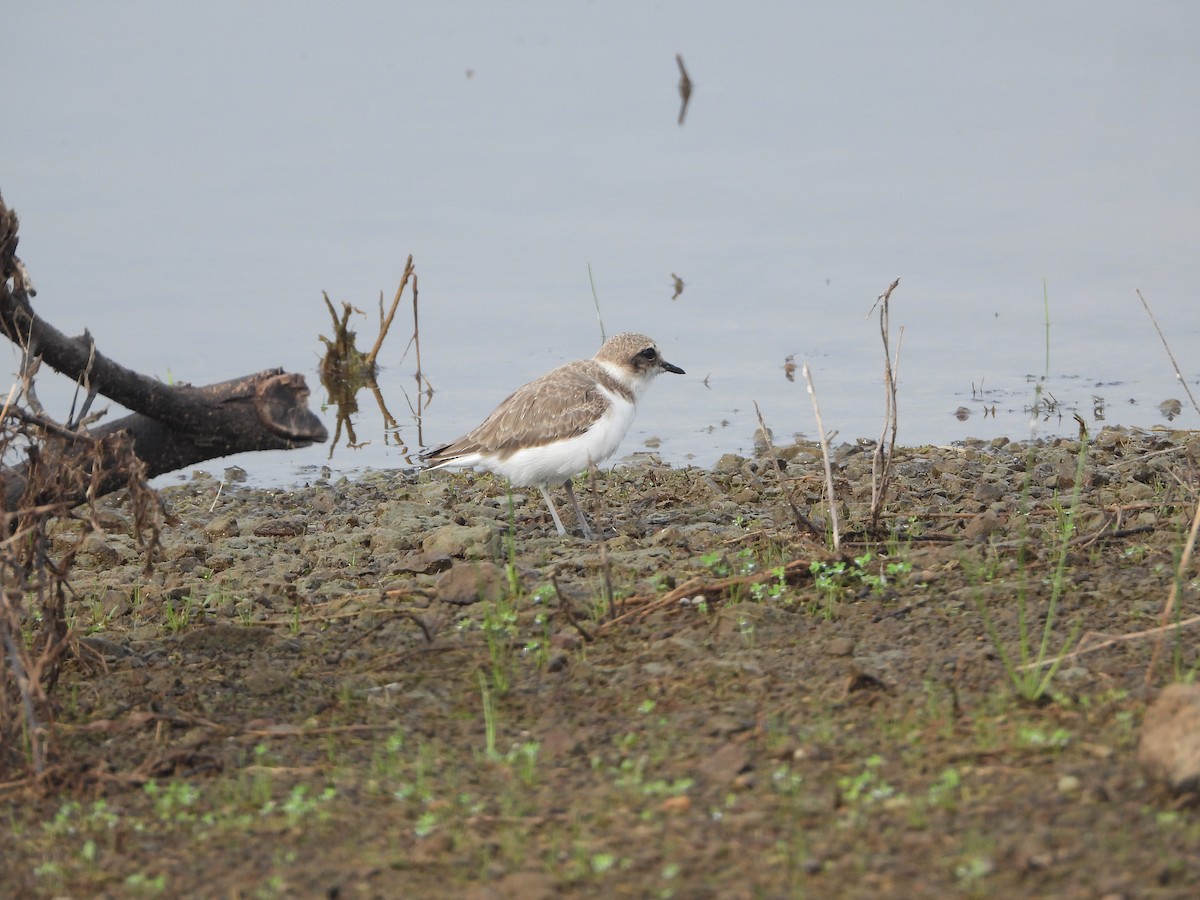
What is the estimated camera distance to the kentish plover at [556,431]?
30.0 ft

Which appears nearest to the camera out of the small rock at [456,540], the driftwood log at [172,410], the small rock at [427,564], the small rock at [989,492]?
the driftwood log at [172,410]

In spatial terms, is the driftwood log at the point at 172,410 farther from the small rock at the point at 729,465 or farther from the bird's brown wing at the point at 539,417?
the small rock at the point at 729,465

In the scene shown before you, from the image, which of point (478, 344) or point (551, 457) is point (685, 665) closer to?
point (551, 457)

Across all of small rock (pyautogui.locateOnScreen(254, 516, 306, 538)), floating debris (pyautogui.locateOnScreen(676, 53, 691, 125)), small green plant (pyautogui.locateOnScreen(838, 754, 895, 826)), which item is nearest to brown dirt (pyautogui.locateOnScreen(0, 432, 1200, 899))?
small green plant (pyautogui.locateOnScreen(838, 754, 895, 826))

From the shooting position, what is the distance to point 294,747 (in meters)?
5.25

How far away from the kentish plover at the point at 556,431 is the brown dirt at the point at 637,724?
3.54ft

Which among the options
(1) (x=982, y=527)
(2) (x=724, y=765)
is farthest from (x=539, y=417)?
(2) (x=724, y=765)

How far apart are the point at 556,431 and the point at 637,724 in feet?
13.7

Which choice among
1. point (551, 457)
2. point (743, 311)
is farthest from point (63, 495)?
point (743, 311)

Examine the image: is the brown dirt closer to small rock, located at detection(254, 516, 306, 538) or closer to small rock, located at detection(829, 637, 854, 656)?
small rock, located at detection(829, 637, 854, 656)

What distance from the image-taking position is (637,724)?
5.18 metres

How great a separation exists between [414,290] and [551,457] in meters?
5.16

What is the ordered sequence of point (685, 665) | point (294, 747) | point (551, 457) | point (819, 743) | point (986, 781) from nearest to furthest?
point (986, 781)
point (819, 743)
point (294, 747)
point (685, 665)
point (551, 457)

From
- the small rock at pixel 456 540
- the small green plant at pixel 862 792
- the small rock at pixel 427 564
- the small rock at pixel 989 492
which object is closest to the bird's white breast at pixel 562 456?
the small rock at pixel 456 540
